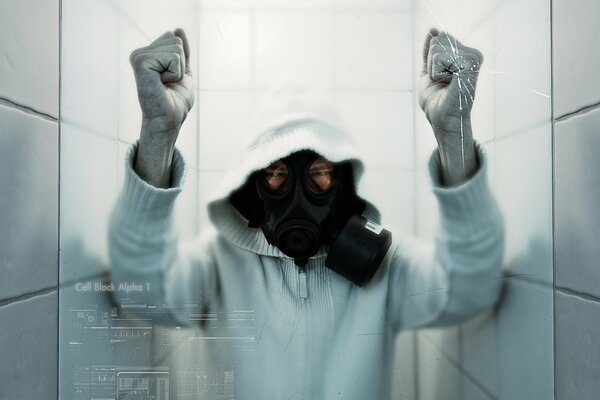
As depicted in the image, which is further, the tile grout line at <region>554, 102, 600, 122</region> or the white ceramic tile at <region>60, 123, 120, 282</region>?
the white ceramic tile at <region>60, 123, 120, 282</region>

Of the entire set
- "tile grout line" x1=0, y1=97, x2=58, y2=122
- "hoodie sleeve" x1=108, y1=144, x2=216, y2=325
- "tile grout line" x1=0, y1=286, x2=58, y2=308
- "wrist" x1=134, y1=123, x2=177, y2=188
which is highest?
"tile grout line" x1=0, y1=97, x2=58, y2=122

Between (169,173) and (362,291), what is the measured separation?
0.36 m

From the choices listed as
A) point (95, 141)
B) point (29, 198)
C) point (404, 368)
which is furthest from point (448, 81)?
point (29, 198)

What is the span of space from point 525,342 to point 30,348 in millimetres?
788

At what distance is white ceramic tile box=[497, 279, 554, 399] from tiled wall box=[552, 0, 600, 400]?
0.02 m

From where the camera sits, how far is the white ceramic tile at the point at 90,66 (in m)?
0.99

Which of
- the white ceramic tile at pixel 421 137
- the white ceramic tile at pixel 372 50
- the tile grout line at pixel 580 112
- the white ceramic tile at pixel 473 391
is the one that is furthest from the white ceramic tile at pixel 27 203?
the tile grout line at pixel 580 112

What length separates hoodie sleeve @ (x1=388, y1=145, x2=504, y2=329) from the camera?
0.97 m

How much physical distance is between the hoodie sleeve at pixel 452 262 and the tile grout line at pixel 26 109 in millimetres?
591

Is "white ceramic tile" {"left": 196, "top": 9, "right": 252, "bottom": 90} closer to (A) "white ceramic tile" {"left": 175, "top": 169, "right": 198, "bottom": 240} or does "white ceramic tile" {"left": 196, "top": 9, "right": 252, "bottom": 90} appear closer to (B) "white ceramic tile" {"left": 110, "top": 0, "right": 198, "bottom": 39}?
(B) "white ceramic tile" {"left": 110, "top": 0, "right": 198, "bottom": 39}

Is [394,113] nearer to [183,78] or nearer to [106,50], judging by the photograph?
[183,78]

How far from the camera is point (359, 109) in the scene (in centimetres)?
97

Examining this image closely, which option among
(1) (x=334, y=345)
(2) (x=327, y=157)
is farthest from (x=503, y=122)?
(1) (x=334, y=345)

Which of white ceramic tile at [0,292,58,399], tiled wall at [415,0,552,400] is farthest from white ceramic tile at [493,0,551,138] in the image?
white ceramic tile at [0,292,58,399]
